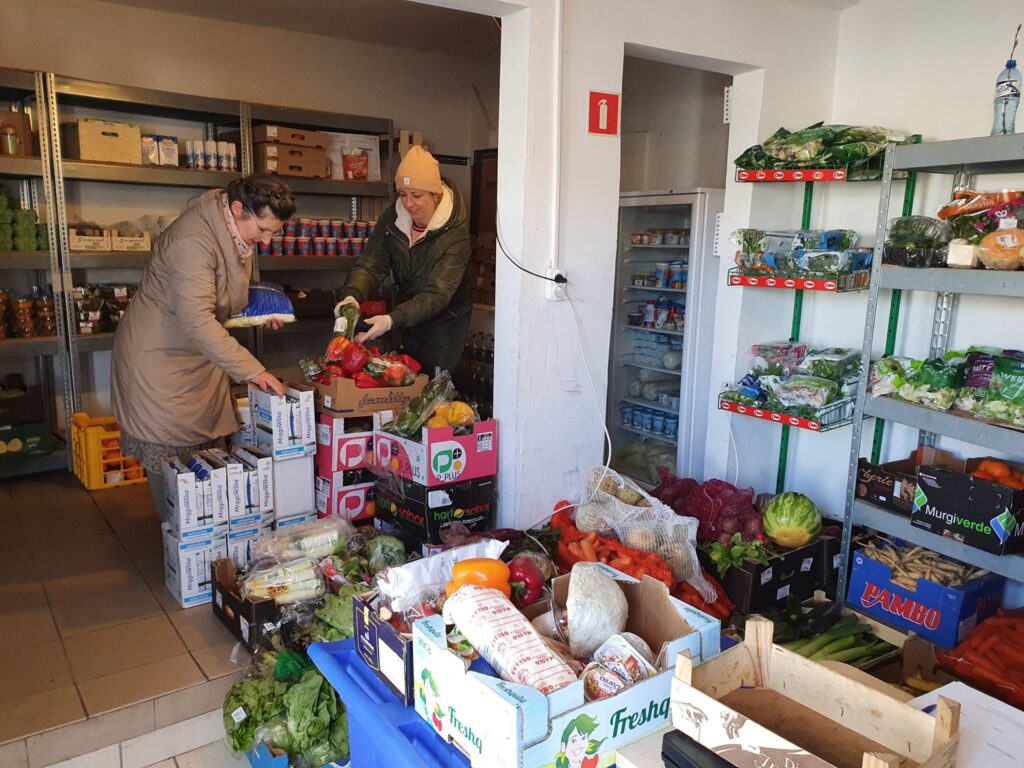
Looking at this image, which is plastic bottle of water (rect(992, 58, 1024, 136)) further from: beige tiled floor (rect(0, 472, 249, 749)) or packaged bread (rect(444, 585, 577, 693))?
beige tiled floor (rect(0, 472, 249, 749))

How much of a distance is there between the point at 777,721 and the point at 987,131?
2989mm

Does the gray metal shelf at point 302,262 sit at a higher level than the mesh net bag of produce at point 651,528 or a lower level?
higher

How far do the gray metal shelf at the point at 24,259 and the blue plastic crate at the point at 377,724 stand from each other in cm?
379

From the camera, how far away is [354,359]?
11.8 ft

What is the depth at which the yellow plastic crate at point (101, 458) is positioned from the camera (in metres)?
4.58

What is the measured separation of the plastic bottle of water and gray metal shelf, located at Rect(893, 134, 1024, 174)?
14 cm

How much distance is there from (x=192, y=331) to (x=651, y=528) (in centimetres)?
200

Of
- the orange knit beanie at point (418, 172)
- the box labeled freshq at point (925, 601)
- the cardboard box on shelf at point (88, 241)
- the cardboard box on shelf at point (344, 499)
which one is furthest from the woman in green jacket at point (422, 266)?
the box labeled freshq at point (925, 601)

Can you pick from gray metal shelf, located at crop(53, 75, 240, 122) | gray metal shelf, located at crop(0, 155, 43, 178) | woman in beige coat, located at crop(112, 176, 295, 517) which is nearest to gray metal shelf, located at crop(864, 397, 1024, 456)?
woman in beige coat, located at crop(112, 176, 295, 517)

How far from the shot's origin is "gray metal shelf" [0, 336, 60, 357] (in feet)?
15.1

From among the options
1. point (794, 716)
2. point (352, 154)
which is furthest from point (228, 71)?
point (794, 716)

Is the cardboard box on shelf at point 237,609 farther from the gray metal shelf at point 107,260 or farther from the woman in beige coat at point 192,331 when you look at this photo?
the gray metal shelf at point 107,260

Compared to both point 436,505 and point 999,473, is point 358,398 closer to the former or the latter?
point 436,505

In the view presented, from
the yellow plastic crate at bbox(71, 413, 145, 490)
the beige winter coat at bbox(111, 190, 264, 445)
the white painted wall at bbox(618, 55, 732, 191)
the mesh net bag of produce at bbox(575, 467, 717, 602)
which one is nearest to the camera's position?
the mesh net bag of produce at bbox(575, 467, 717, 602)
